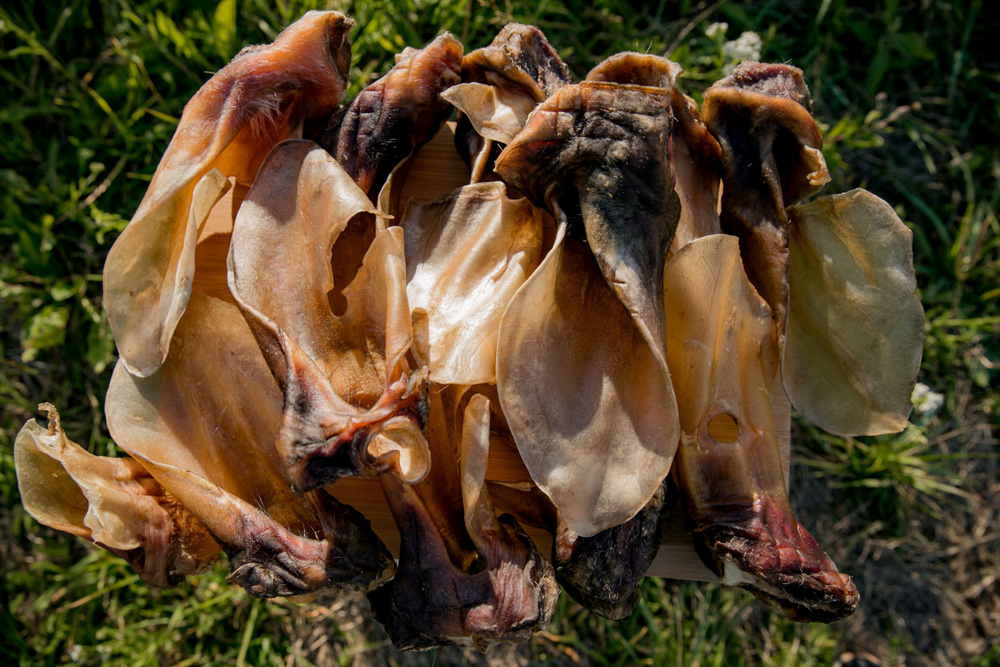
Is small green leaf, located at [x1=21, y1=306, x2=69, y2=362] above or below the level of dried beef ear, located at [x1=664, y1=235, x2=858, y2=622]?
above

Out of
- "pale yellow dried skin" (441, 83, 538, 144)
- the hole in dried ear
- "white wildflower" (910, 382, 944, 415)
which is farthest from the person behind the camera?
"white wildflower" (910, 382, 944, 415)

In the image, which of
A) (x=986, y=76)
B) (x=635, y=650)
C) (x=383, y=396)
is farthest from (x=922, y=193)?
(x=383, y=396)

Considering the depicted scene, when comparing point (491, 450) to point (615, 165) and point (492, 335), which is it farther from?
point (615, 165)

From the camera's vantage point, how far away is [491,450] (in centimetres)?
161

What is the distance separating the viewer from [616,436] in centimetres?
137

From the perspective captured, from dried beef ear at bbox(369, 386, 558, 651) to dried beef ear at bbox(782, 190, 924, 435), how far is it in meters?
0.68

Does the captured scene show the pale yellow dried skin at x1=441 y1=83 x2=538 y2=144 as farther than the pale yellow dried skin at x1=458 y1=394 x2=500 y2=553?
Yes

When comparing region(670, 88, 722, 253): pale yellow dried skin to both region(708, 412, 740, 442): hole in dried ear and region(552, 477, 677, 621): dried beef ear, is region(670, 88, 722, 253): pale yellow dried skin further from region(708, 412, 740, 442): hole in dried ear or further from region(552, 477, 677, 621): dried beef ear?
region(552, 477, 677, 621): dried beef ear

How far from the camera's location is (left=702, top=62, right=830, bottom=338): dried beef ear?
1.49 meters

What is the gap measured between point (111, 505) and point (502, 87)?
1.10m

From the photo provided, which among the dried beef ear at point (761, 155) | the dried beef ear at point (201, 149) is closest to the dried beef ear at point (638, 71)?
the dried beef ear at point (761, 155)

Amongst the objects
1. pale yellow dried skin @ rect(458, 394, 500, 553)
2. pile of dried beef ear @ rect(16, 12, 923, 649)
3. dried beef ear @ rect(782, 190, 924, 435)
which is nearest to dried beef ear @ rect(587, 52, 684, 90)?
pile of dried beef ear @ rect(16, 12, 923, 649)

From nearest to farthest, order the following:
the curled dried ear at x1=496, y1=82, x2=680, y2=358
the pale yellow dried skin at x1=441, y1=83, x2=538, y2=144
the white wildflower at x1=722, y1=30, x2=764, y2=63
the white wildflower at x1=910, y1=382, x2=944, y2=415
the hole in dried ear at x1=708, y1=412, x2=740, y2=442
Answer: the curled dried ear at x1=496, y1=82, x2=680, y2=358
the pale yellow dried skin at x1=441, y1=83, x2=538, y2=144
the hole in dried ear at x1=708, y1=412, x2=740, y2=442
the white wildflower at x1=722, y1=30, x2=764, y2=63
the white wildflower at x1=910, y1=382, x2=944, y2=415

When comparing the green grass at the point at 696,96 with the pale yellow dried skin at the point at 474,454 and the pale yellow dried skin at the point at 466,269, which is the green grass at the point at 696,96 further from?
the pale yellow dried skin at the point at 474,454
